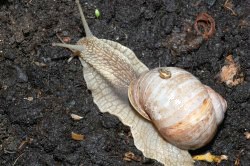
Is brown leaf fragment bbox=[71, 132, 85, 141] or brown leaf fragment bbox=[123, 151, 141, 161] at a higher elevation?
brown leaf fragment bbox=[71, 132, 85, 141]

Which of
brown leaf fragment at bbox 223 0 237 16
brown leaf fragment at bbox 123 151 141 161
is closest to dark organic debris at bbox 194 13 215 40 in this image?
brown leaf fragment at bbox 223 0 237 16

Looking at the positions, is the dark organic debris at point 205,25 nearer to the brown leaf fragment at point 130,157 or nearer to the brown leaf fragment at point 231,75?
the brown leaf fragment at point 231,75

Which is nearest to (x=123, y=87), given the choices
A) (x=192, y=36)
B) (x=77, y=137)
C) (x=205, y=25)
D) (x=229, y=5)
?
(x=77, y=137)

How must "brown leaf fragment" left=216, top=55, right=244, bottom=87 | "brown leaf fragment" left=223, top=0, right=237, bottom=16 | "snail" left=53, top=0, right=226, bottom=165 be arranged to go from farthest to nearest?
1. "brown leaf fragment" left=223, top=0, right=237, bottom=16
2. "brown leaf fragment" left=216, top=55, right=244, bottom=87
3. "snail" left=53, top=0, right=226, bottom=165

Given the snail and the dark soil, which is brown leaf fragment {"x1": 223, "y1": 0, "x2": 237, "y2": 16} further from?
the snail

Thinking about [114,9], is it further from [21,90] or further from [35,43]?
[21,90]

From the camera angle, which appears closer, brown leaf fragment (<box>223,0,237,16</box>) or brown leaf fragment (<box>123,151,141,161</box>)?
brown leaf fragment (<box>123,151,141,161</box>)
